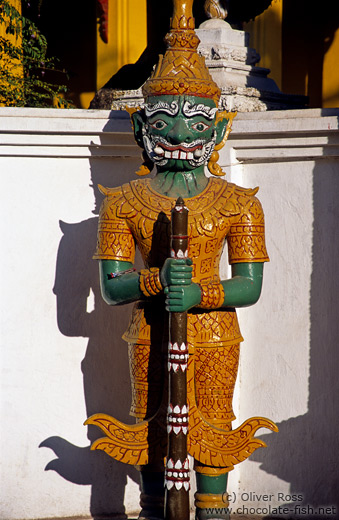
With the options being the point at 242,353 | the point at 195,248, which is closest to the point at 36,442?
the point at 242,353

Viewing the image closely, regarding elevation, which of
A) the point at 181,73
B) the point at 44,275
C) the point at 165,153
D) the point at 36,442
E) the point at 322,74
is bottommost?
the point at 36,442

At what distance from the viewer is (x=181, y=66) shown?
12.8 ft

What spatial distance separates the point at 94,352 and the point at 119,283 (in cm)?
93

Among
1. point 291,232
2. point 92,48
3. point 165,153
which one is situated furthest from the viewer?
point 92,48

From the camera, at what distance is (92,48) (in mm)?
8914

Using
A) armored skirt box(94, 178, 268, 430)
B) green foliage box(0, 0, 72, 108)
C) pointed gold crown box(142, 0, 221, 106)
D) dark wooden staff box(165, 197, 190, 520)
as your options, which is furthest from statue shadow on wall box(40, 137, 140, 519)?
green foliage box(0, 0, 72, 108)

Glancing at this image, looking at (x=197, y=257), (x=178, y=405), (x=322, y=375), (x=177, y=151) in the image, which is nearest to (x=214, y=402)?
(x=178, y=405)

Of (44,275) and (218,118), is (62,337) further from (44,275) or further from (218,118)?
(218,118)

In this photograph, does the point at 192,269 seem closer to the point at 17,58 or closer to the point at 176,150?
the point at 176,150

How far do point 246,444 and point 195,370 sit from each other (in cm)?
39

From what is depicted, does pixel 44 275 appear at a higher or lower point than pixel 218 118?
lower

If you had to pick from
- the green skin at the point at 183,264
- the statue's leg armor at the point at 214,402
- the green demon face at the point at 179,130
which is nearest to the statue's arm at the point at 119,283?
the green skin at the point at 183,264

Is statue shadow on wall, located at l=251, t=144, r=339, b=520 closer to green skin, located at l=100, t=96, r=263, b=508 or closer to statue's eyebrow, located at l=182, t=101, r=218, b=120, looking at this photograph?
green skin, located at l=100, t=96, r=263, b=508

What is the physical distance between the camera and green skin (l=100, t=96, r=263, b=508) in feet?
12.2
